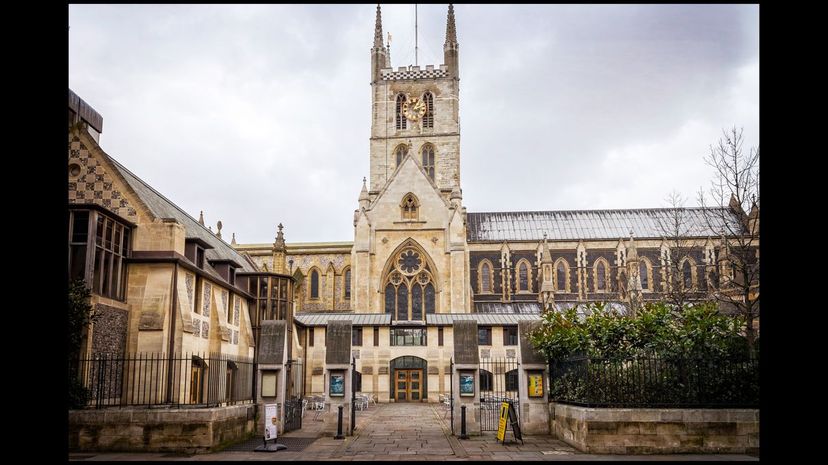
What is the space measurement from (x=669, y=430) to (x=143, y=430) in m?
12.2

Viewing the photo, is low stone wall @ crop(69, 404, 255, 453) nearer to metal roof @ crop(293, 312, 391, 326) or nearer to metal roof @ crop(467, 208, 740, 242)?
metal roof @ crop(293, 312, 391, 326)

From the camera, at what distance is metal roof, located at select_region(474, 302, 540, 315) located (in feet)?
168

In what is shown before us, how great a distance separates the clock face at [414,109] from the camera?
208 feet

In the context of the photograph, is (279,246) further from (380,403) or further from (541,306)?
(541,306)

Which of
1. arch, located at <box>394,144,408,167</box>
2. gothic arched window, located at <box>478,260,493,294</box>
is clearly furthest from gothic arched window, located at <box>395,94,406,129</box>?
gothic arched window, located at <box>478,260,493,294</box>

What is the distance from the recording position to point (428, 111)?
63.7 m

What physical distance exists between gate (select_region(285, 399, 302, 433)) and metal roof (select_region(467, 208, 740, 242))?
122 feet

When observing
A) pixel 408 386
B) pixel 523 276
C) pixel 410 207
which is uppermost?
pixel 410 207

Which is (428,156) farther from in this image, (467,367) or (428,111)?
(467,367)

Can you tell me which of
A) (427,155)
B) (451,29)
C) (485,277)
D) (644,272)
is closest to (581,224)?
(644,272)

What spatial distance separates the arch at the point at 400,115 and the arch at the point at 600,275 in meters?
22.3

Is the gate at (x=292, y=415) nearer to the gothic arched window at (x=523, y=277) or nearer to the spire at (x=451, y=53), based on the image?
the gothic arched window at (x=523, y=277)

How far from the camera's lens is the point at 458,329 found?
20734mm
